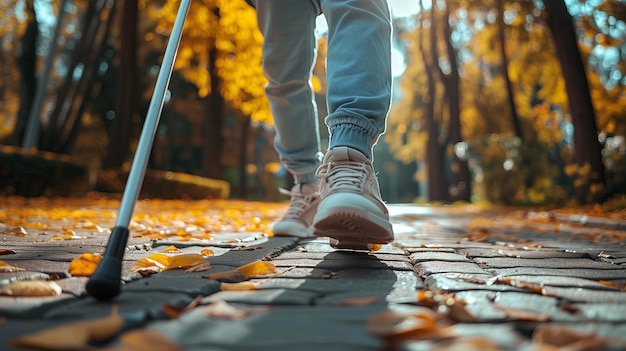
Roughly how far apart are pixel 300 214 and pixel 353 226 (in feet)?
3.39

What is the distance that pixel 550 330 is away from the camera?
3.02 ft

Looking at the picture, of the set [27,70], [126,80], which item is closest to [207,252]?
[126,80]

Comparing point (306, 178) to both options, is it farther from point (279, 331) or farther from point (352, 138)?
point (279, 331)

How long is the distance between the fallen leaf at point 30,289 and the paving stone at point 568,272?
121cm

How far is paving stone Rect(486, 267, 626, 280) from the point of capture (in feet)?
5.51

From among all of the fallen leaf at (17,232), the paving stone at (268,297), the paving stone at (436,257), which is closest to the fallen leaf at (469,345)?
the paving stone at (268,297)

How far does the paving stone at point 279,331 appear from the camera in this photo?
2.99ft

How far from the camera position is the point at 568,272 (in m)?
1.76

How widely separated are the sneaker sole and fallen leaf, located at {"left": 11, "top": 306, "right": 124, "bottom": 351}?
0.98 metres

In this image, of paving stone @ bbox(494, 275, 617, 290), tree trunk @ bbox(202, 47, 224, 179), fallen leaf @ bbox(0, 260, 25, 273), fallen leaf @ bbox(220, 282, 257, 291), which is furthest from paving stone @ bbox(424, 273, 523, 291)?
tree trunk @ bbox(202, 47, 224, 179)

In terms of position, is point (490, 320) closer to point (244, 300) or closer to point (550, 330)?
point (550, 330)

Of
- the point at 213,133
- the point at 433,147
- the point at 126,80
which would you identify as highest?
the point at 126,80

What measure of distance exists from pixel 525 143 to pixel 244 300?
1489 centimetres

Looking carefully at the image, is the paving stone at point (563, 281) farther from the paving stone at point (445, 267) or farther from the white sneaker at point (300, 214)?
the white sneaker at point (300, 214)
